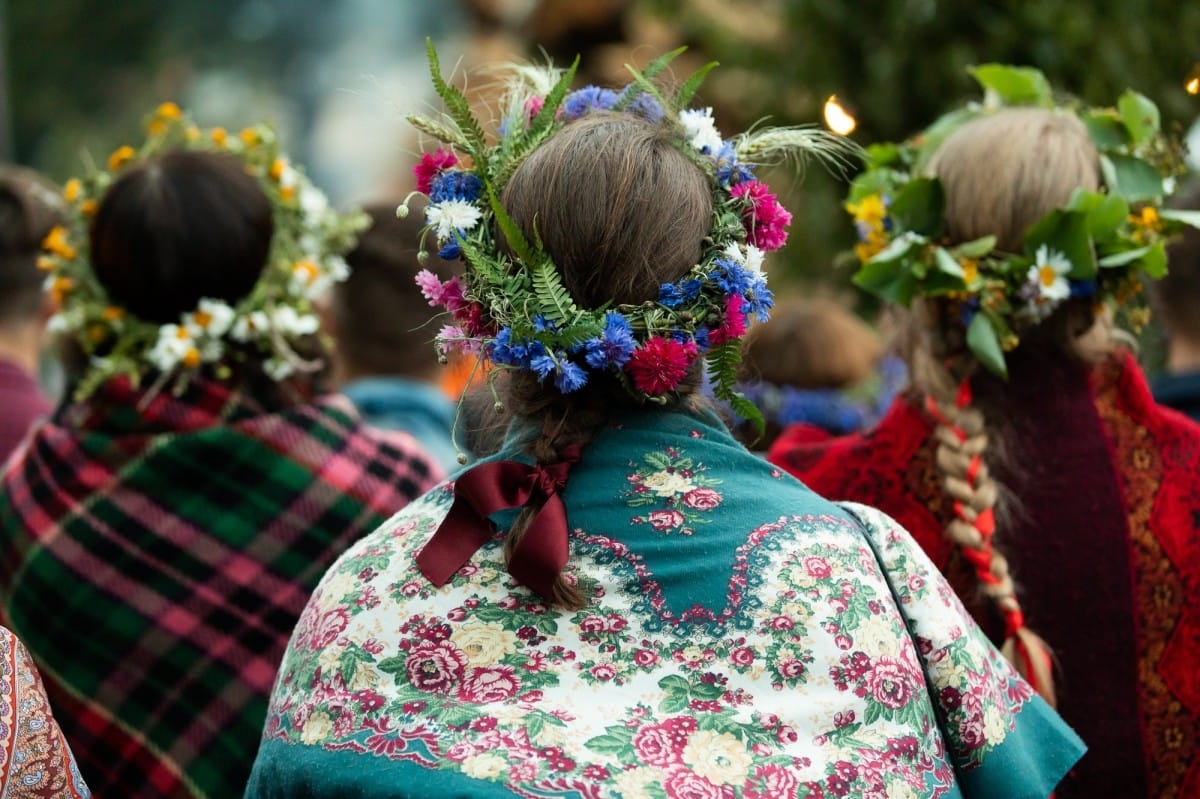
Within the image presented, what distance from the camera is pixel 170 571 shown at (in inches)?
113

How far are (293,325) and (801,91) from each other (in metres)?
3.65

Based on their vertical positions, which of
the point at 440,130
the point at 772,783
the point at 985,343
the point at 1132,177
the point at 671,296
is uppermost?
the point at 440,130

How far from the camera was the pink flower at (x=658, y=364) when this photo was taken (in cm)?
184

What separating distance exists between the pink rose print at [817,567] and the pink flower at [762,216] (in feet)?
1.39

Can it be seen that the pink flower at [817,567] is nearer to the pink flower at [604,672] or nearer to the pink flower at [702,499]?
the pink flower at [702,499]

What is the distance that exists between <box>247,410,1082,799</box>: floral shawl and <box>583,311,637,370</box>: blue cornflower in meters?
0.13

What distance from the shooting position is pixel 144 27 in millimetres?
21688

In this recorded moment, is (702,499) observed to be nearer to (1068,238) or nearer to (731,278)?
(731,278)

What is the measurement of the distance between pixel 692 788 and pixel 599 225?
2.25 ft

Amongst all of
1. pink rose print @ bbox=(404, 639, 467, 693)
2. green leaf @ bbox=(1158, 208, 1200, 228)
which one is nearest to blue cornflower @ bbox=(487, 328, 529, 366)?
pink rose print @ bbox=(404, 639, 467, 693)

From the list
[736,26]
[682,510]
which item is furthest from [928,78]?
[682,510]

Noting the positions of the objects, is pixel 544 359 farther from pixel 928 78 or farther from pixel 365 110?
pixel 365 110

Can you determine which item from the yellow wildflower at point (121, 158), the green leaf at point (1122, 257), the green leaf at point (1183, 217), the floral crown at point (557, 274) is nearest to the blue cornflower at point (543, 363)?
the floral crown at point (557, 274)

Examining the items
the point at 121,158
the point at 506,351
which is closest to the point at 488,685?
the point at 506,351
